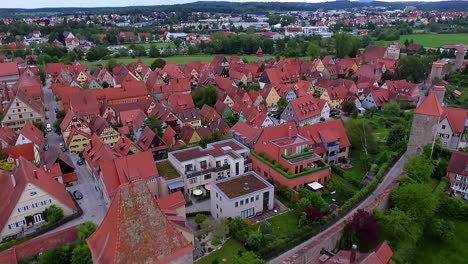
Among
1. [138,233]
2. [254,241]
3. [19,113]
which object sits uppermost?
[138,233]

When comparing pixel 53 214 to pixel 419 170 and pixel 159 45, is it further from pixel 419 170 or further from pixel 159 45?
pixel 159 45

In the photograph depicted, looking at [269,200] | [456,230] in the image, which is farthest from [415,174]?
[269,200]

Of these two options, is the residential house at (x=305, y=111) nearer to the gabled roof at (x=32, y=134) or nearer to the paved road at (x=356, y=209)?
the paved road at (x=356, y=209)

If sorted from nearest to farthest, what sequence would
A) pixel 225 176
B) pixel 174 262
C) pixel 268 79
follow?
1. pixel 174 262
2. pixel 225 176
3. pixel 268 79

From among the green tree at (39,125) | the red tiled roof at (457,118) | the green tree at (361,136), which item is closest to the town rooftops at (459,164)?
the red tiled roof at (457,118)

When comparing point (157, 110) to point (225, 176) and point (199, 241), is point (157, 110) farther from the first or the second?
point (199, 241)

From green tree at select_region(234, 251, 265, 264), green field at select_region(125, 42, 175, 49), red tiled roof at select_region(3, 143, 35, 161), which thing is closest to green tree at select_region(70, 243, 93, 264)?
green tree at select_region(234, 251, 265, 264)

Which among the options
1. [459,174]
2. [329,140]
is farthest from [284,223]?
[459,174]
